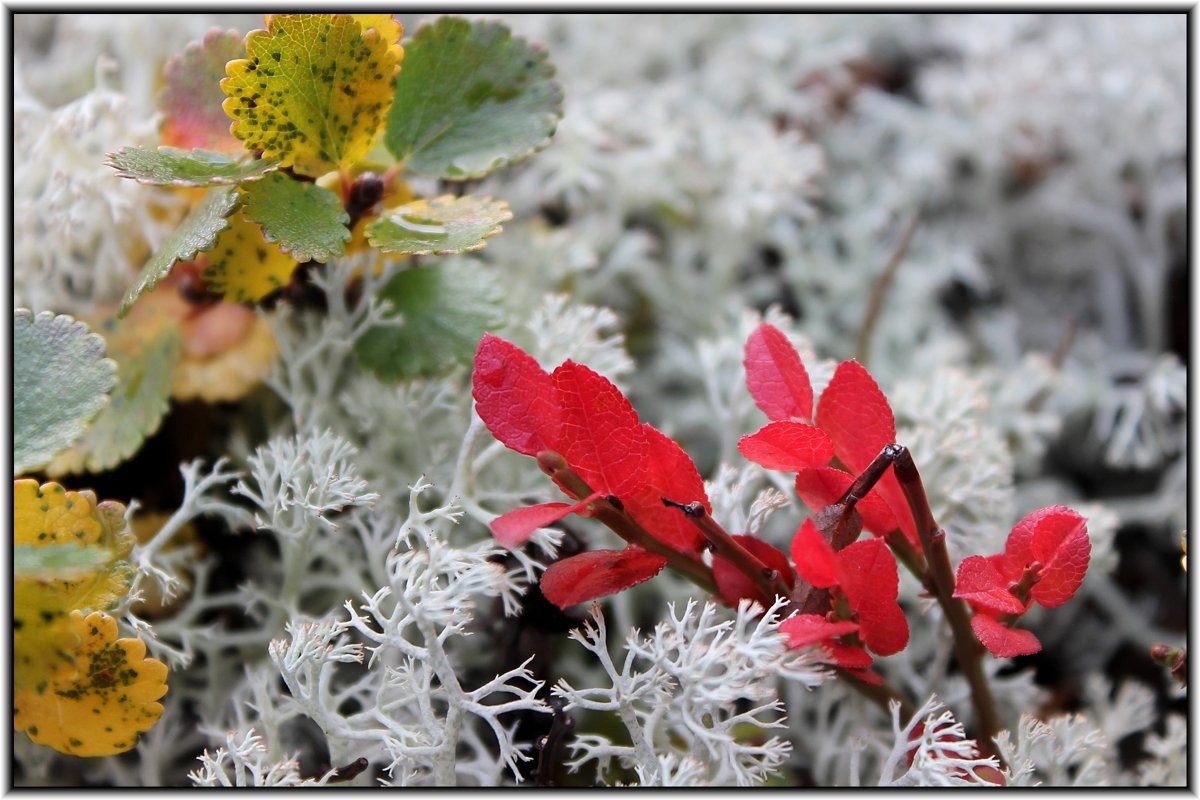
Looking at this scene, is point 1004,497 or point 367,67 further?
point 1004,497

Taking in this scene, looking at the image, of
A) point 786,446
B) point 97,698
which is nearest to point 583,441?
point 786,446

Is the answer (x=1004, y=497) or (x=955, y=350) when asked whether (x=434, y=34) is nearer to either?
(x=1004, y=497)

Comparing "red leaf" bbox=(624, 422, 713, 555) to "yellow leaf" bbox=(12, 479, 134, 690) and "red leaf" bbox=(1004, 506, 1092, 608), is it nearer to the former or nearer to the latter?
"red leaf" bbox=(1004, 506, 1092, 608)

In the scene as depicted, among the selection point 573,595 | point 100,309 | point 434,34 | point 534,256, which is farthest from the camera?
point 534,256

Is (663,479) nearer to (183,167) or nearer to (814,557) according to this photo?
(814,557)

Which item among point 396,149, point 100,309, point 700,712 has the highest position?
point 396,149

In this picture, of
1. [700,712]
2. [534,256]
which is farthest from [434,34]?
[700,712]

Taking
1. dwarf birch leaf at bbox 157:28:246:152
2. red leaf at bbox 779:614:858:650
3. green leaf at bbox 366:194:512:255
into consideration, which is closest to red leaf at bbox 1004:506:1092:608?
red leaf at bbox 779:614:858:650
